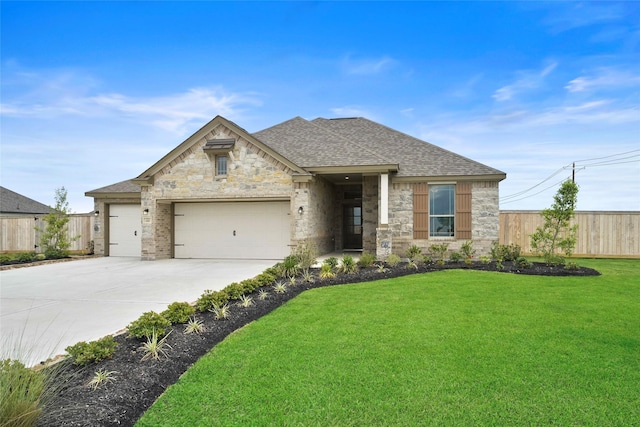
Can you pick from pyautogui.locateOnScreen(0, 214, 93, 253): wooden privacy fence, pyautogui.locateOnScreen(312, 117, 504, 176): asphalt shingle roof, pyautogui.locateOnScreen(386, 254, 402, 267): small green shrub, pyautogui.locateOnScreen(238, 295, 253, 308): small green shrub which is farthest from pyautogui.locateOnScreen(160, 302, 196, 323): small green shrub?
pyautogui.locateOnScreen(0, 214, 93, 253): wooden privacy fence

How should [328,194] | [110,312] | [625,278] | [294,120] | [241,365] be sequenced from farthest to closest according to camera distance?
[294,120], [328,194], [625,278], [110,312], [241,365]

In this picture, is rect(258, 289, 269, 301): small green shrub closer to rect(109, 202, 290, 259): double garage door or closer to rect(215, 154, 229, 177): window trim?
rect(109, 202, 290, 259): double garage door

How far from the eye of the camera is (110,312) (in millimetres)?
6449

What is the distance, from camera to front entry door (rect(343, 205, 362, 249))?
17.5 meters

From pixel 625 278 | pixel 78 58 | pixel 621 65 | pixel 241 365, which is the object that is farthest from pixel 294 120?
A: pixel 241 365

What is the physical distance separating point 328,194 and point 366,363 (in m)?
12.0

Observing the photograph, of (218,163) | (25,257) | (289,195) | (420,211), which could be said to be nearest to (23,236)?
(25,257)

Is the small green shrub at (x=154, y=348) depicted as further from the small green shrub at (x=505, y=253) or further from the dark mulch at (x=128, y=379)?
the small green shrub at (x=505, y=253)

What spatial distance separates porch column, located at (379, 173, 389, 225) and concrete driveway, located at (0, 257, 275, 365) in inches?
172

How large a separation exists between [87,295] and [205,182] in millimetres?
6474

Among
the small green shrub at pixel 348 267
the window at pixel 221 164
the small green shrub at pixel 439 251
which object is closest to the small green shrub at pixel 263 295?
the small green shrub at pixel 348 267

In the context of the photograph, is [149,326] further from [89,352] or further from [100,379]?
[100,379]

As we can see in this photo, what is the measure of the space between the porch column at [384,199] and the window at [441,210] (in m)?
1.87

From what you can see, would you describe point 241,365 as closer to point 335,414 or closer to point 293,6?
point 335,414
